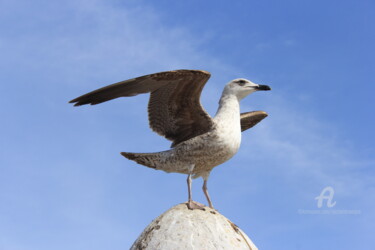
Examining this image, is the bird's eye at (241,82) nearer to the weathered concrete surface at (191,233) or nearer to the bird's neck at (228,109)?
the bird's neck at (228,109)

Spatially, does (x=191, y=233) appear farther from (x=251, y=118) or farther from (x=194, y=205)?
(x=251, y=118)

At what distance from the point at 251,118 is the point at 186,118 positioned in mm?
2478

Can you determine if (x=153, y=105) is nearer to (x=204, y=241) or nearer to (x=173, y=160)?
(x=173, y=160)

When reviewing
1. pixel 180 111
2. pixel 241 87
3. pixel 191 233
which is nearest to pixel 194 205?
pixel 191 233

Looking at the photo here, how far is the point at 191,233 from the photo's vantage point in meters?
8.34

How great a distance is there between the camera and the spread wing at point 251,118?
12.6m

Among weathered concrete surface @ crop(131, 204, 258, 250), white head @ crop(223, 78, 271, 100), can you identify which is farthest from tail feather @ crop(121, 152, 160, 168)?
white head @ crop(223, 78, 271, 100)

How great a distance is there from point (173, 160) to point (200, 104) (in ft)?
4.00

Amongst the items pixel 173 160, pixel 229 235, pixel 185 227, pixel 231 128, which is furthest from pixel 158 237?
pixel 231 128

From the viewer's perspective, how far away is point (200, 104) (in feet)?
34.6

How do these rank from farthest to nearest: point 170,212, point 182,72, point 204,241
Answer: point 182,72 < point 170,212 < point 204,241

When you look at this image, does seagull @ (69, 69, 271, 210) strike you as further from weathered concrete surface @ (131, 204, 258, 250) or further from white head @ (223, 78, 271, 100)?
weathered concrete surface @ (131, 204, 258, 250)

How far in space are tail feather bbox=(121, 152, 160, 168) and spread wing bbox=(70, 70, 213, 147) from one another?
0.52 meters

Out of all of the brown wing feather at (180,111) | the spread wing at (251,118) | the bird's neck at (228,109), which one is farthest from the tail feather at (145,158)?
the spread wing at (251,118)
